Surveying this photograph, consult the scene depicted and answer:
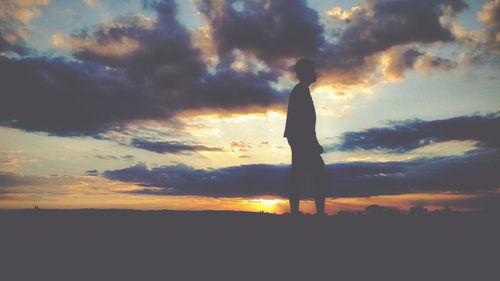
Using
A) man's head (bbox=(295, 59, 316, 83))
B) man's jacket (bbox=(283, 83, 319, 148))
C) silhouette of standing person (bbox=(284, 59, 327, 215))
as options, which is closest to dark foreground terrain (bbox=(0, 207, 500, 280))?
silhouette of standing person (bbox=(284, 59, 327, 215))

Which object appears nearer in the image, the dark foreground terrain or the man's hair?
the dark foreground terrain

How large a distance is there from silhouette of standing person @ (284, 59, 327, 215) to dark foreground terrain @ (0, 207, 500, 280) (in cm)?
48

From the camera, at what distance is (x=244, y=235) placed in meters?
5.11

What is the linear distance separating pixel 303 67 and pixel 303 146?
1.60 meters

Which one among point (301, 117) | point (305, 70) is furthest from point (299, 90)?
point (301, 117)

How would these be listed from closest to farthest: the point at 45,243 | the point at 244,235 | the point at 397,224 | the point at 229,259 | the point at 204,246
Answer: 1. the point at 229,259
2. the point at 204,246
3. the point at 45,243
4. the point at 244,235
5. the point at 397,224

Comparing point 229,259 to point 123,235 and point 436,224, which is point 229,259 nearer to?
point 123,235

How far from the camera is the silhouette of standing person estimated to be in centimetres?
628

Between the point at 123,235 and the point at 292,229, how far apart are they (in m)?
2.77

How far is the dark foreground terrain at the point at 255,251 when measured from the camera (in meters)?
3.36

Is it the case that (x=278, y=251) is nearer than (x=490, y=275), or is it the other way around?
(x=490, y=275)

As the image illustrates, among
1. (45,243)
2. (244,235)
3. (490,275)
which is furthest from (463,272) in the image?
(45,243)

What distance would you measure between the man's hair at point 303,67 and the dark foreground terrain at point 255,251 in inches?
112

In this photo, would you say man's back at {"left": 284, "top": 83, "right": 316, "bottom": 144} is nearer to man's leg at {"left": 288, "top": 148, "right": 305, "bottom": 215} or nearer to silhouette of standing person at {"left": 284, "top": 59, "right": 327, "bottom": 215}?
silhouette of standing person at {"left": 284, "top": 59, "right": 327, "bottom": 215}
